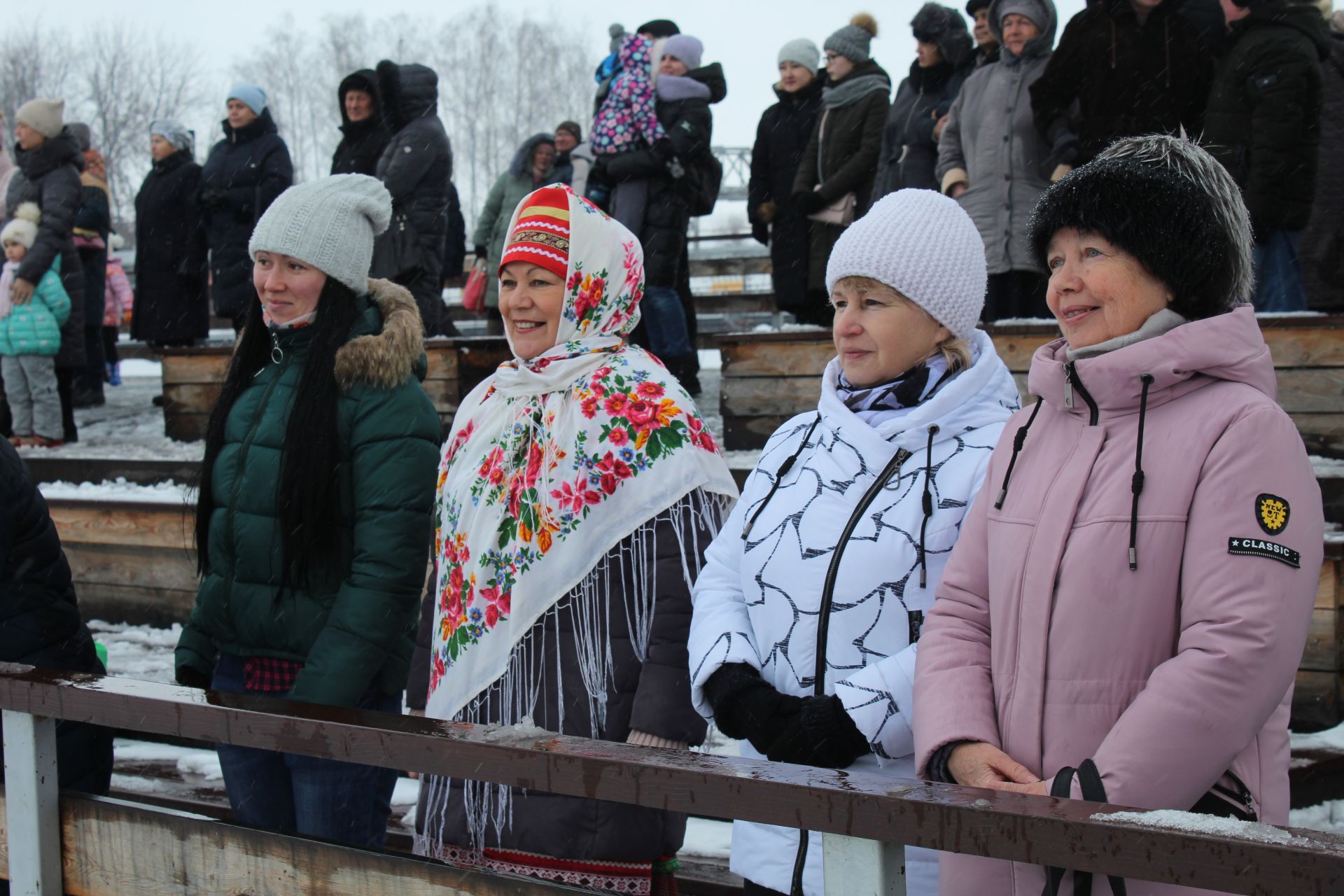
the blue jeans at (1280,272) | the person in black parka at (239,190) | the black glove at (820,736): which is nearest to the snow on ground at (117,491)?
the person in black parka at (239,190)

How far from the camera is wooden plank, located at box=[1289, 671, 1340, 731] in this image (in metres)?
3.74

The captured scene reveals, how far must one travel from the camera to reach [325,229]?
2.96 metres

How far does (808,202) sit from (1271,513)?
503cm

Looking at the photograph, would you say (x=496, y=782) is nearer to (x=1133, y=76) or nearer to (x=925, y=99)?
(x=1133, y=76)

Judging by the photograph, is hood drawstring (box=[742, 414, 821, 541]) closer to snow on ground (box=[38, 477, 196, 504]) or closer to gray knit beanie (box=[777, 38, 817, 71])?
snow on ground (box=[38, 477, 196, 504])

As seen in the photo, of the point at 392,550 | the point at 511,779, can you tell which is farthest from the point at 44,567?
the point at 511,779

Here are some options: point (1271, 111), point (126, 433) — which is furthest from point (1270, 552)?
point (126, 433)

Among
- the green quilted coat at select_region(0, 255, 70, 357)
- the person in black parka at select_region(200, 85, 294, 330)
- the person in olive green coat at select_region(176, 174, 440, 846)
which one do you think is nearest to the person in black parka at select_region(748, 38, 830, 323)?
the person in black parka at select_region(200, 85, 294, 330)

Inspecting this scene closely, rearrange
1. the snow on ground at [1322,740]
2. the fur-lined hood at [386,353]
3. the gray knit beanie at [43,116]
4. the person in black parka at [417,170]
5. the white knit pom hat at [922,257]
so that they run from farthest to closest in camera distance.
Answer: the gray knit beanie at [43,116] → the person in black parka at [417,170] → the snow on ground at [1322,740] → the fur-lined hood at [386,353] → the white knit pom hat at [922,257]

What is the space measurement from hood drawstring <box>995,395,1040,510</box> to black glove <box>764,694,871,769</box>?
1.31 ft

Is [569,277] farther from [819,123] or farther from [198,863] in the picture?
[819,123]

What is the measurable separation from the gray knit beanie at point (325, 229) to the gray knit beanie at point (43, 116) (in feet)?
18.5

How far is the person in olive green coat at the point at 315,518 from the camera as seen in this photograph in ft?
8.91

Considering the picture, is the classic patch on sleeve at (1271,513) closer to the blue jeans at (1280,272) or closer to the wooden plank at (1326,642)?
the wooden plank at (1326,642)
